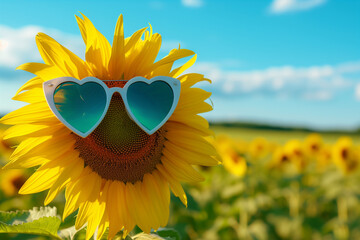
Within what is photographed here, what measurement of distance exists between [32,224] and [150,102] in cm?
71

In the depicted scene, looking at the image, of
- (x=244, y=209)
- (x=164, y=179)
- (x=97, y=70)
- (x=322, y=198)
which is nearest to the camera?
(x=97, y=70)

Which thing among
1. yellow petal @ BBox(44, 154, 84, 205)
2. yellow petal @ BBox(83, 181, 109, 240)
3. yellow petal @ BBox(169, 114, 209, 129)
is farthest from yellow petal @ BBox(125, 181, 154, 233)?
yellow petal @ BBox(169, 114, 209, 129)

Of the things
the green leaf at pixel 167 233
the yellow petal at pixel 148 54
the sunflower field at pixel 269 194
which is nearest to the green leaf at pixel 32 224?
the green leaf at pixel 167 233

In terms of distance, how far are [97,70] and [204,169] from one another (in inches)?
186

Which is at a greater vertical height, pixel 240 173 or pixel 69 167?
pixel 69 167

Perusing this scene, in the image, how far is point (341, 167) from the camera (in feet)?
22.4

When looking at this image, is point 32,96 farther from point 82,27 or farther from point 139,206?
point 139,206

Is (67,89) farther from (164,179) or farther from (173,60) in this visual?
(164,179)

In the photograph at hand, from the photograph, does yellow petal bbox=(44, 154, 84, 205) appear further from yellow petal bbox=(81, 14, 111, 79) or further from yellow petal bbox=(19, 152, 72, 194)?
yellow petal bbox=(81, 14, 111, 79)

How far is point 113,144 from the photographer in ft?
5.92

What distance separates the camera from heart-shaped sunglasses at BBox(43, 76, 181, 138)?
5.20 feet

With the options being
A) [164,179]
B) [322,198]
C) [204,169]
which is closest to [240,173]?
[204,169]

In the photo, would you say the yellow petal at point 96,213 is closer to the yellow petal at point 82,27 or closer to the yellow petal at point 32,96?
the yellow petal at point 32,96

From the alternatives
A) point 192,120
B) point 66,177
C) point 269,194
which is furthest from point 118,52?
point 269,194
